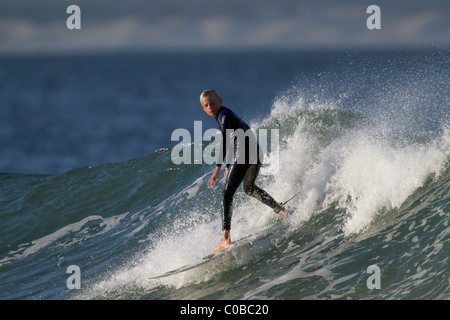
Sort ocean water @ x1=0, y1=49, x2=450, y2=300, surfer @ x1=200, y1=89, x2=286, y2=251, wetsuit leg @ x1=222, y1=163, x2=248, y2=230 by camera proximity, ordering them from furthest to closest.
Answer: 1. wetsuit leg @ x1=222, y1=163, x2=248, y2=230
2. surfer @ x1=200, y1=89, x2=286, y2=251
3. ocean water @ x1=0, y1=49, x2=450, y2=300

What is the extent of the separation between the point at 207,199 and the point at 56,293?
298cm

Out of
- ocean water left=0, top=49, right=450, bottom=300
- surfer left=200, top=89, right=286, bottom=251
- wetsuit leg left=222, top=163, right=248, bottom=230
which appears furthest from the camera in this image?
wetsuit leg left=222, top=163, right=248, bottom=230

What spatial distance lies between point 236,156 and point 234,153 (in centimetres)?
7

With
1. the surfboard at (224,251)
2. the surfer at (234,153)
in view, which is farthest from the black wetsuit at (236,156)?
the surfboard at (224,251)

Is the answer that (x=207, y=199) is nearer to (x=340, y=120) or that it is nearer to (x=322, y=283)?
(x=340, y=120)

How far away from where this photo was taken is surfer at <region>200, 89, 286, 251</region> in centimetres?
685

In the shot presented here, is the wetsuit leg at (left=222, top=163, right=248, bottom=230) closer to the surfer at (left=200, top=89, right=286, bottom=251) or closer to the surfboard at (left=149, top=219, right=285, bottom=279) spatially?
the surfer at (left=200, top=89, right=286, bottom=251)

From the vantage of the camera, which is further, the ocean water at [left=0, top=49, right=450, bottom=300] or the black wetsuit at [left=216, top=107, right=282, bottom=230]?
the black wetsuit at [left=216, top=107, right=282, bottom=230]

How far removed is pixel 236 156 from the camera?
695 cm

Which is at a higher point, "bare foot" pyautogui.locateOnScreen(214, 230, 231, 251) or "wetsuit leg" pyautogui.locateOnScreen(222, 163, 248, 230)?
"wetsuit leg" pyautogui.locateOnScreen(222, 163, 248, 230)

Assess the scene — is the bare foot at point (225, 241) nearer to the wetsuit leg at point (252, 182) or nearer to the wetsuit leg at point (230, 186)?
the wetsuit leg at point (230, 186)

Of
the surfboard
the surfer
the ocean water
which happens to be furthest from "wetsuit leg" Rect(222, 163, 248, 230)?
the ocean water

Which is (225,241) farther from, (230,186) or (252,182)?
(252,182)

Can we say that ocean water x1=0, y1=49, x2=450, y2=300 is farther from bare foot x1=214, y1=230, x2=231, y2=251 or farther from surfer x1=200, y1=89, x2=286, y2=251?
surfer x1=200, y1=89, x2=286, y2=251
